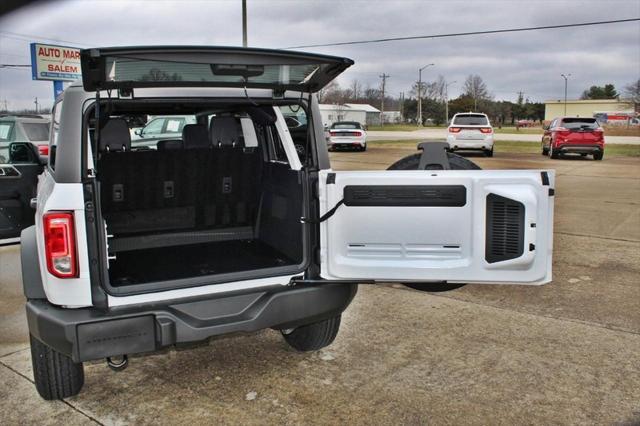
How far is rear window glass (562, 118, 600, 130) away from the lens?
22438 millimetres

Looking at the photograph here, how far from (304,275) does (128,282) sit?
1.01 metres

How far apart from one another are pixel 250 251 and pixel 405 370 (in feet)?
4.44

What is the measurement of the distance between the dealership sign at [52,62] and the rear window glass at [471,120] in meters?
14.3

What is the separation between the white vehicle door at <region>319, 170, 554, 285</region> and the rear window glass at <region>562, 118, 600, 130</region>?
21.0 meters

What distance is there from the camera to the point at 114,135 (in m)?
4.03

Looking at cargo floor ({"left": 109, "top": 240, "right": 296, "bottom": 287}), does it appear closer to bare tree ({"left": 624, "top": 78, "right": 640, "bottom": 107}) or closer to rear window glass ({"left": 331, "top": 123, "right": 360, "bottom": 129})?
rear window glass ({"left": 331, "top": 123, "right": 360, "bottom": 129})

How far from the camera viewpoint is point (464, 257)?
11.1 feet

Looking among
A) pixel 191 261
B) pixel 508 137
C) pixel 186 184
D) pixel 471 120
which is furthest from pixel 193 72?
pixel 508 137

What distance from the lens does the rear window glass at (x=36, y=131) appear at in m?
11.7

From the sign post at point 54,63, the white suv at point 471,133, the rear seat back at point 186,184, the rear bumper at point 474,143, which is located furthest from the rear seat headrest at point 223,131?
the sign post at point 54,63

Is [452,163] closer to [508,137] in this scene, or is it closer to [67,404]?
[67,404]

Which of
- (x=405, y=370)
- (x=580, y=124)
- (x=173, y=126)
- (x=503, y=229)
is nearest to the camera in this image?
(x=503, y=229)

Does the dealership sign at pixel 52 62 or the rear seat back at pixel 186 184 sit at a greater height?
the dealership sign at pixel 52 62

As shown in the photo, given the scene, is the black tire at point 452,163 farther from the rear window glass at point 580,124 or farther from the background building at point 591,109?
the background building at point 591,109
